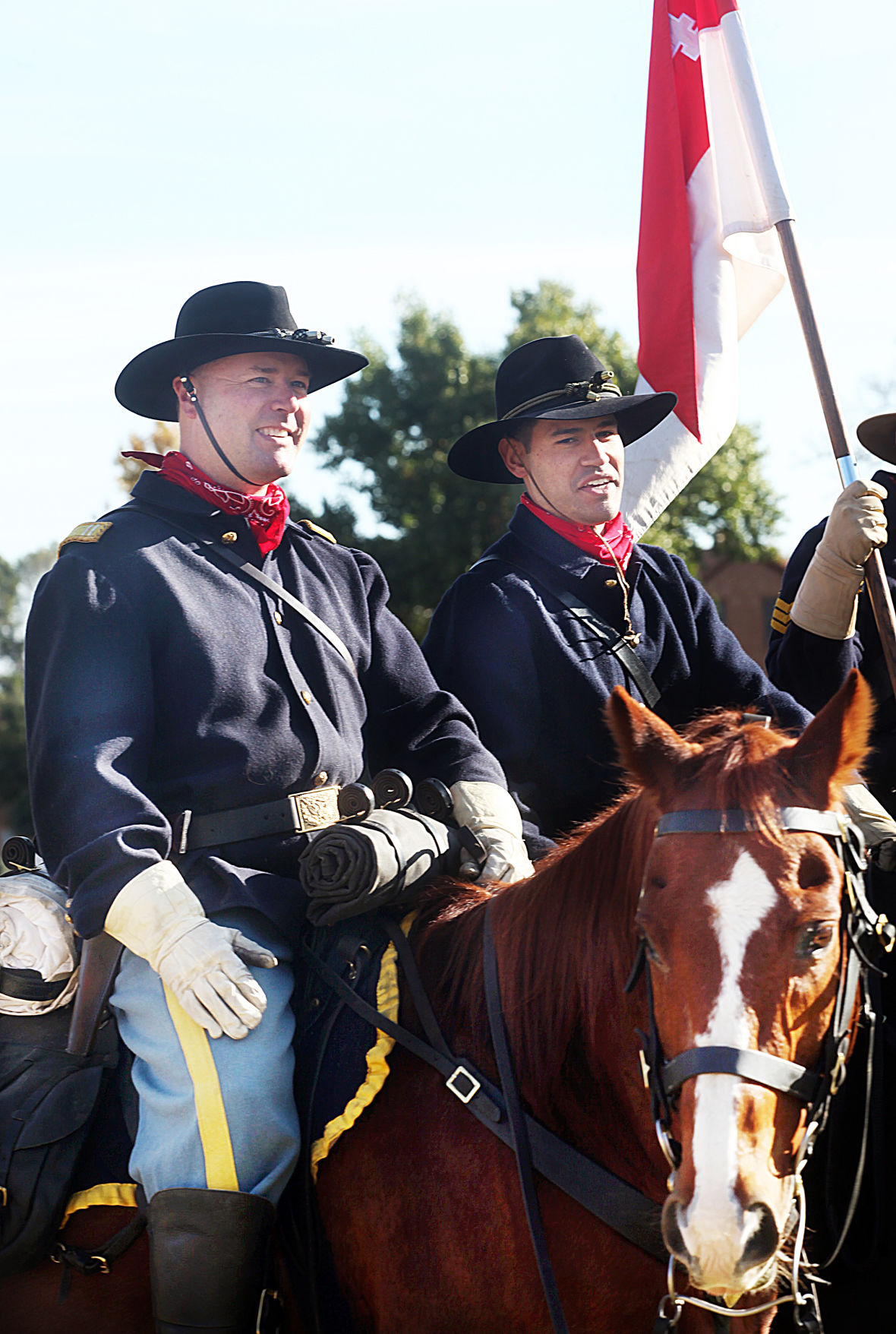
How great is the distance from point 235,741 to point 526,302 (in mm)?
25318

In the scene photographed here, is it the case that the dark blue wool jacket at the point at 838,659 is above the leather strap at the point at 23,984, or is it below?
below

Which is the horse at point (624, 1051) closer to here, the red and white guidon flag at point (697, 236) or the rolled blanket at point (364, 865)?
the rolled blanket at point (364, 865)

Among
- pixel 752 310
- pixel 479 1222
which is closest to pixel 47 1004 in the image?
pixel 479 1222

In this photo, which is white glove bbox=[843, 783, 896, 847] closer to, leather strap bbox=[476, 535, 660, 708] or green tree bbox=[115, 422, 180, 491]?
leather strap bbox=[476, 535, 660, 708]

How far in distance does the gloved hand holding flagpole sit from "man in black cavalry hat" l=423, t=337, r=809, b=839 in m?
0.61

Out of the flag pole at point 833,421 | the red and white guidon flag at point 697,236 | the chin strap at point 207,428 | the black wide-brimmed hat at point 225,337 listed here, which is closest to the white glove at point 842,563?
the flag pole at point 833,421

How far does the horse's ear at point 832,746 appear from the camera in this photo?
2396 mm

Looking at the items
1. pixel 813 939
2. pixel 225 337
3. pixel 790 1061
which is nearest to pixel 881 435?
pixel 225 337

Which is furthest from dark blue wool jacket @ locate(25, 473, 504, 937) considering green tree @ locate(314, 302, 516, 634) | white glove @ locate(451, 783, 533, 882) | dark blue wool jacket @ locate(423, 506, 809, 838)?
green tree @ locate(314, 302, 516, 634)

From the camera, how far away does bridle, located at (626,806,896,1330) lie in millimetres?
2129

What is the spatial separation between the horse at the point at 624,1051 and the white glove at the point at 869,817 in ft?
3.63

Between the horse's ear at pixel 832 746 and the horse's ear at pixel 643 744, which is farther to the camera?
the horse's ear at pixel 643 744

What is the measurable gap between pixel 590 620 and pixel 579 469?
58cm

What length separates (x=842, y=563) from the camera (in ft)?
12.9
